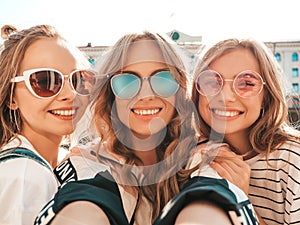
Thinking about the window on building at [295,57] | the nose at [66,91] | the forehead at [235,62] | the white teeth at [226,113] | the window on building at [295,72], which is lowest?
the white teeth at [226,113]

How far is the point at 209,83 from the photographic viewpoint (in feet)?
6.49

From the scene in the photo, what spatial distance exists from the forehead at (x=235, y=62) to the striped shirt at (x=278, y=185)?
395 mm

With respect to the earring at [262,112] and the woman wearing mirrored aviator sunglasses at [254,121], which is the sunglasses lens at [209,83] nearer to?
the woman wearing mirrored aviator sunglasses at [254,121]

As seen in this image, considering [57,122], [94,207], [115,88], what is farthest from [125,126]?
[94,207]

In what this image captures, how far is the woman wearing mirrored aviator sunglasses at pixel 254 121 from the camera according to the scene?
6.07 feet

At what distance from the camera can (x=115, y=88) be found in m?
1.93

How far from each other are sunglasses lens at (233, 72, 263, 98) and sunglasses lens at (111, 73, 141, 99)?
1.46 feet

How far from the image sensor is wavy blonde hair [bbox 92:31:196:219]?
187 centimetres

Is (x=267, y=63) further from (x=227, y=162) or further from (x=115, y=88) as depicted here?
(x=115, y=88)

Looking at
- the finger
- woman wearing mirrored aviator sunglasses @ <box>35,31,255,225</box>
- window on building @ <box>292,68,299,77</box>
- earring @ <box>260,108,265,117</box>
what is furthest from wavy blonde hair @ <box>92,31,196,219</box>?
window on building @ <box>292,68,299,77</box>

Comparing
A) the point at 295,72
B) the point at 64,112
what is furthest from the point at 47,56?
the point at 295,72

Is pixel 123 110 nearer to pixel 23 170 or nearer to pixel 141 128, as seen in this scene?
pixel 141 128

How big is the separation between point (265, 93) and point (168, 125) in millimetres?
505

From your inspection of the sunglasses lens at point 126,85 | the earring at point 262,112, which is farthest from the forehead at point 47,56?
the earring at point 262,112
